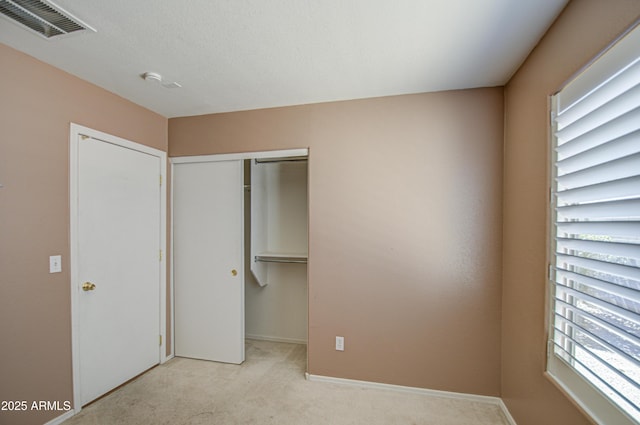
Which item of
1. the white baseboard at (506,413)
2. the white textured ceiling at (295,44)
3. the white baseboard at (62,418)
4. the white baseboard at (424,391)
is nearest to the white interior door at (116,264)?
the white baseboard at (62,418)

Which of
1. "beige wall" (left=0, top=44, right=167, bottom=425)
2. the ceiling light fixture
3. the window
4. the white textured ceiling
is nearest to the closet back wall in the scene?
the white textured ceiling

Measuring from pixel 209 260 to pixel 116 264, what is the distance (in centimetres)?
77

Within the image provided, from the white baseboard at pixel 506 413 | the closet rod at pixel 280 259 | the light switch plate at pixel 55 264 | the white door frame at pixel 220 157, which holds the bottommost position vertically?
the white baseboard at pixel 506 413

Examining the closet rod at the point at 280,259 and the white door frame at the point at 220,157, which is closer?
the white door frame at the point at 220,157

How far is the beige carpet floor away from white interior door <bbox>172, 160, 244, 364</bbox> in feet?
0.95

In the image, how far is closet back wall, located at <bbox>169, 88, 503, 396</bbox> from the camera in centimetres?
217

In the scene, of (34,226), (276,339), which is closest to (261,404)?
(276,339)

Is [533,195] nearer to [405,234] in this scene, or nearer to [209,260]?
[405,234]

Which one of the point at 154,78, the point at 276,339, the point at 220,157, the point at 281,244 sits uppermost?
the point at 154,78

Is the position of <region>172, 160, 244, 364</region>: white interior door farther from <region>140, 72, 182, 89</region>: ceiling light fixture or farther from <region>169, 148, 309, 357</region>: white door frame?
<region>140, 72, 182, 89</region>: ceiling light fixture

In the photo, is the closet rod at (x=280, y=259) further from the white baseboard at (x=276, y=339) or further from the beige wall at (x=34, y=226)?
the beige wall at (x=34, y=226)

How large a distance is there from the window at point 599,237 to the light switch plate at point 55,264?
3048mm

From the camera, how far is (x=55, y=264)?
6.28ft

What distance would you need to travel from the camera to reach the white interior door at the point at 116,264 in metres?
2.11
